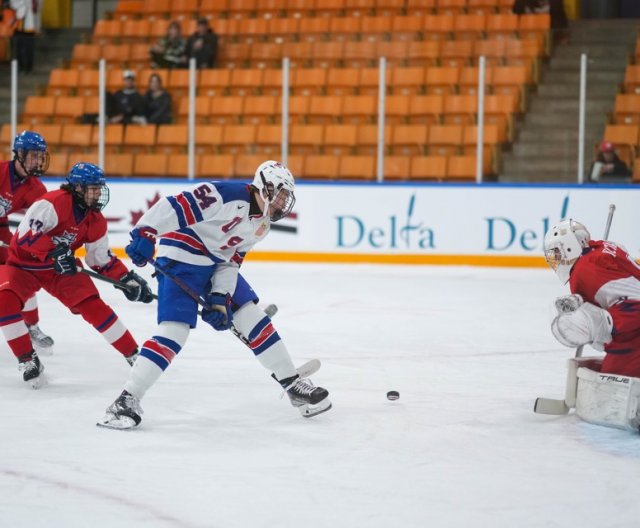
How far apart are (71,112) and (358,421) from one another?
824 centimetres

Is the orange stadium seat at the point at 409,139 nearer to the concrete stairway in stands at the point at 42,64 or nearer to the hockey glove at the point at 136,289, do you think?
the concrete stairway in stands at the point at 42,64

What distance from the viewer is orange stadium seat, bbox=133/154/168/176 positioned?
1108cm

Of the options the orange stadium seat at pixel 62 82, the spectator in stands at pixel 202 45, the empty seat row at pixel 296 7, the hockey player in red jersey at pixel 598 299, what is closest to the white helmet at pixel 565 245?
the hockey player in red jersey at pixel 598 299

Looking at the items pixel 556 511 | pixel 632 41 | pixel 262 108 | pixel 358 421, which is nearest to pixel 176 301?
pixel 358 421

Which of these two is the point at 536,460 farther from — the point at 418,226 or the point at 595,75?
the point at 595,75

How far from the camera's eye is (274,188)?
405cm

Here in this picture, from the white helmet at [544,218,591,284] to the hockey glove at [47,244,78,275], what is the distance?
1.99 m

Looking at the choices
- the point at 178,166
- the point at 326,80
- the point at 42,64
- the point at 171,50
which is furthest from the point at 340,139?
the point at 42,64

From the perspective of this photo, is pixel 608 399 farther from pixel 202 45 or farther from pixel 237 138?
pixel 202 45

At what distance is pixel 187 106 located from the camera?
37.1 ft

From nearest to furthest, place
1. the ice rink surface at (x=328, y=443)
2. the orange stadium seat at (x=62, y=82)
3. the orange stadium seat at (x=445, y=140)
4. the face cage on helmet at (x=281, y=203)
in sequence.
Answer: the ice rink surface at (x=328, y=443)
the face cage on helmet at (x=281, y=203)
the orange stadium seat at (x=445, y=140)
the orange stadium seat at (x=62, y=82)

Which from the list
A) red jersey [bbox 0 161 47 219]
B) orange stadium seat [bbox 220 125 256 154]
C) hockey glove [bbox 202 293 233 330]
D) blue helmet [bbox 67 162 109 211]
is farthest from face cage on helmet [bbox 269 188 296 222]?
orange stadium seat [bbox 220 125 256 154]

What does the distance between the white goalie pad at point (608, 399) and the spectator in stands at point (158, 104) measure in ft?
25.5

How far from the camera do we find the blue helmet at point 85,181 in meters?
4.71
